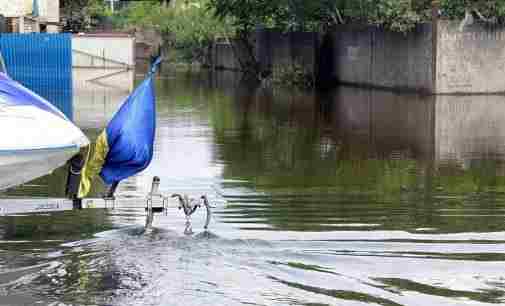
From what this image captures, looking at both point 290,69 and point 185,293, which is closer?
point 185,293

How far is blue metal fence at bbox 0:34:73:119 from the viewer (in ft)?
141

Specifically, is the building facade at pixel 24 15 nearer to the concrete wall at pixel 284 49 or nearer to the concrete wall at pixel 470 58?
the concrete wall at pixel 284 49

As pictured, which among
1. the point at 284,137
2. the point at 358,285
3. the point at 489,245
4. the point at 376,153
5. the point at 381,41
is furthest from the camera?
the point at 381,41

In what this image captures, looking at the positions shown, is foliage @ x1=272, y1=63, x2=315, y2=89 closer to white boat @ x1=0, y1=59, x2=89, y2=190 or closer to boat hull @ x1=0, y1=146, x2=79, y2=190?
white boat @ x1=0, y1=59, x2=89, y2=190

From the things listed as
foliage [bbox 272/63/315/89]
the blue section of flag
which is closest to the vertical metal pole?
foliage [bbox 272/63/315/89]

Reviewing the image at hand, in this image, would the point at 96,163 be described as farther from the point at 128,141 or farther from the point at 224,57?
the point at 224,57

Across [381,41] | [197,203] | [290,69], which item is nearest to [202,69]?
[290,69]

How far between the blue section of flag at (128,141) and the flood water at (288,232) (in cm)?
38

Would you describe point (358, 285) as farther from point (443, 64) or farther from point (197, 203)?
point (443, 64)

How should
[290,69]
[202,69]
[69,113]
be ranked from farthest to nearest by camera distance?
1. [202,69]
2. [290,69]
3. [69,113]

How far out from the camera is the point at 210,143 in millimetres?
21750

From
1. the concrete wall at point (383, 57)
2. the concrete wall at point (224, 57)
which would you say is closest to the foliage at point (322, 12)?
the concrete wall at point (383, 57)

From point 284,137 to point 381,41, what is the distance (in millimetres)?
18880

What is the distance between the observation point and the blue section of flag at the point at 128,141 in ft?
39.3
